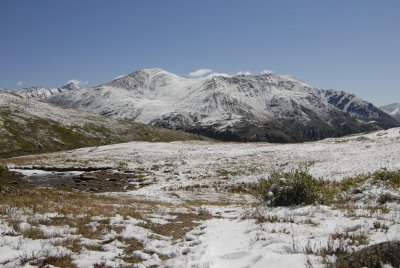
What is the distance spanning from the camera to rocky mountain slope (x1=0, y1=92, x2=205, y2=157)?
4267 inches

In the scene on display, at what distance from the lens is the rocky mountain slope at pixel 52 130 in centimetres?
10838

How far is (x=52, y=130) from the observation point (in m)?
127

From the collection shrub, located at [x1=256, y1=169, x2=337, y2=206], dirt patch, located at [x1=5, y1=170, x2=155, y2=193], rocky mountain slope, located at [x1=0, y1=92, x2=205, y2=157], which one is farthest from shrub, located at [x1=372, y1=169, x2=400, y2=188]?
rocky mountain slope, located at [x1=0, y1=92, x2=205, y2=157]

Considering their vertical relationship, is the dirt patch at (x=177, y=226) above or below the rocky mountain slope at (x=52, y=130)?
below

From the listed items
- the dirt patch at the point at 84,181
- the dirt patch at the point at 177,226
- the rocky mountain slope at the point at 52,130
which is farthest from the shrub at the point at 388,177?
the rocky mountain slope at the point at 52,130

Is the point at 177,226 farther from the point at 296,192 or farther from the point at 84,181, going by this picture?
the point at 84,181

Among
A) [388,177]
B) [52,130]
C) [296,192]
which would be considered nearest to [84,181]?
[296,192]

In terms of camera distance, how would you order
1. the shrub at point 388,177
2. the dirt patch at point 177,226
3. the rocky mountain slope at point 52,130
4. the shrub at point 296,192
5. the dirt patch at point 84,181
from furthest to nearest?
1. the rocky mountain slope at point 52,130
2. the dirt patch at point 84,181
3. the shrub at point 388,177
4. the shrub at point 296,192
5. the dirt patch at point 177,226

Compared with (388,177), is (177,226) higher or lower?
lower

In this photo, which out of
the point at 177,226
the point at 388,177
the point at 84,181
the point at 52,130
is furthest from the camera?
the point at 52,130

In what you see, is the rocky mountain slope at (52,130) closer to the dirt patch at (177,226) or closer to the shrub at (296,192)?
the dirt patch at (177,226)

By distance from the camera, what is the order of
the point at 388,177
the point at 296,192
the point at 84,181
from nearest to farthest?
the point at 296,192, the point at 388,177, the point at 84,181

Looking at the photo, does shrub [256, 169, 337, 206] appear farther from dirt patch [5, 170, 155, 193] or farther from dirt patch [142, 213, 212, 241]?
dirt patch [5, 170, 155, 193]

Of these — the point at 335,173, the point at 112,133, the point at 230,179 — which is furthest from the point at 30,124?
the point at 335,173
